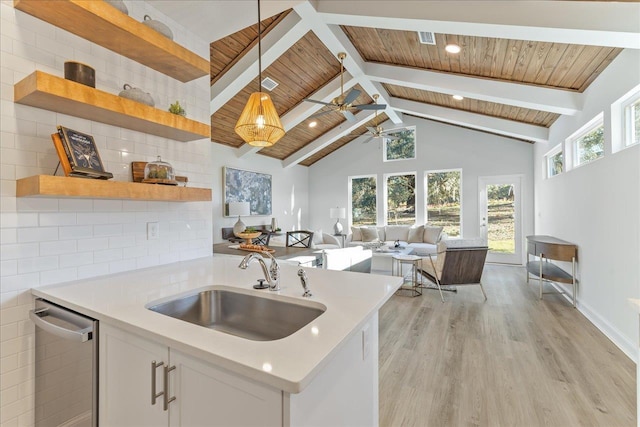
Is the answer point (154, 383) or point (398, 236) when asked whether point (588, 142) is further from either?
point (154, 383)

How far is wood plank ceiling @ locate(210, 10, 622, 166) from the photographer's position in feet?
10.3

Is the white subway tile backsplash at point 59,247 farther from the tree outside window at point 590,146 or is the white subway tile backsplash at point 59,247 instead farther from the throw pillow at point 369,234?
the throw pillow at point 369,234

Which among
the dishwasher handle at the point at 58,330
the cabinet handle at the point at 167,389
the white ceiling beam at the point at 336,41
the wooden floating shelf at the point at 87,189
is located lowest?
the cabinet handle at the point at 167,389

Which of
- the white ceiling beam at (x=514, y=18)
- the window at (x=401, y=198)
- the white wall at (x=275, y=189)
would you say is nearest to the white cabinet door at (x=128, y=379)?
the white ceiling beam at (x=514, y=18)

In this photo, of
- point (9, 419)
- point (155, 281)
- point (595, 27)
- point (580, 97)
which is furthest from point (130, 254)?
point (580, 97)

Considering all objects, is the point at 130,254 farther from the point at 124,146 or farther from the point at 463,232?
the point at 463,232

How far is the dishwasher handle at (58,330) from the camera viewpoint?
A: 113cm

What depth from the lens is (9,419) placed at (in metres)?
1.41

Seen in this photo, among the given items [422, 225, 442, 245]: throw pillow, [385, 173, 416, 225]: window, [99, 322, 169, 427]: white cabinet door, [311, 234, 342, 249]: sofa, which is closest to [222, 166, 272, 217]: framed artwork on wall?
[311, 234, 342, 249]: sofa

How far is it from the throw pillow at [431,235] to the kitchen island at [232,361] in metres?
5.93

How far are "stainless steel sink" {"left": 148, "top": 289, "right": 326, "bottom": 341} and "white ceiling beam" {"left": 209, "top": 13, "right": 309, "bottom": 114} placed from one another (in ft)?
8.31

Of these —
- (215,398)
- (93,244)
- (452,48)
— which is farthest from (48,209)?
(452,48)

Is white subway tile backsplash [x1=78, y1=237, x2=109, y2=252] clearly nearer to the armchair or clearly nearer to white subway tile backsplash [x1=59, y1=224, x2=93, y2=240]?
white subway tile backsplash [x1=59, y1=224, x2=93, y2=240]

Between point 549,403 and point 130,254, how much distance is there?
287 cm
